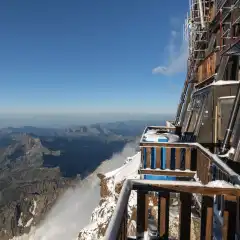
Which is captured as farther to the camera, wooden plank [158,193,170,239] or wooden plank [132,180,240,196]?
wooden plank [158,193,170,239]

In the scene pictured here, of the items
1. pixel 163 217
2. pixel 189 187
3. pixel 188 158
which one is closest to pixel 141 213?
pixel 163 217

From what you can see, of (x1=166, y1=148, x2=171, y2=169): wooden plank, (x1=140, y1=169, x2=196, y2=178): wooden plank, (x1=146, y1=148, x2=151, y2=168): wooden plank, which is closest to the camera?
(x1=140, y1=169, x2=196, y2=178): wooden plank

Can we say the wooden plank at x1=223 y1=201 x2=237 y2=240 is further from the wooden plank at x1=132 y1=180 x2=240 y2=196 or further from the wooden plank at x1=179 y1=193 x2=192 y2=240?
the wooden plank at x1=179 y1=193 x2=192 y2=240

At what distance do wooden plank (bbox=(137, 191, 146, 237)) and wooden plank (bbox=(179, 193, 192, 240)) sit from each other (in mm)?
608

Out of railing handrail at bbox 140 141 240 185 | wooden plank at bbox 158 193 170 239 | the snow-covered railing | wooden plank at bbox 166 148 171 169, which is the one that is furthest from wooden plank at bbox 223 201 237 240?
wooden plank at bbox 166 148 171 169

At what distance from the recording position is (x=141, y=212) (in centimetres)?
448

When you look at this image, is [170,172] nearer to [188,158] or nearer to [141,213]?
[188,158]

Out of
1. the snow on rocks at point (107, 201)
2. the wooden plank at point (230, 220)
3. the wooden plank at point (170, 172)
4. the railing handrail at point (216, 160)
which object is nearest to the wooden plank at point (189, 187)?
the wooden plank at point (230, 220)

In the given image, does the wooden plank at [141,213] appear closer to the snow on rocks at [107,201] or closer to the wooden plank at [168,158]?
the wooden plank at [168,158]

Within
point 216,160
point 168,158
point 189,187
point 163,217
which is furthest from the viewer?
point 168,158

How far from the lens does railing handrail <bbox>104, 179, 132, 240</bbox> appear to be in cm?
258

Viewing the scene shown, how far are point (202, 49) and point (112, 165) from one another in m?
58.2

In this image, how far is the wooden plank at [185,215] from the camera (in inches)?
168

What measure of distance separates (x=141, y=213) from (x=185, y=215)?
715mm
